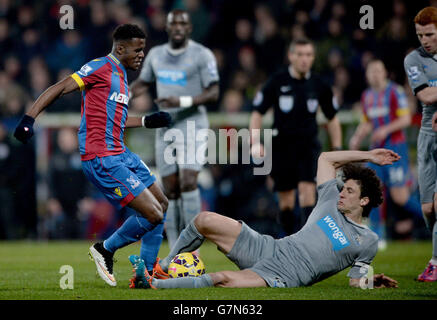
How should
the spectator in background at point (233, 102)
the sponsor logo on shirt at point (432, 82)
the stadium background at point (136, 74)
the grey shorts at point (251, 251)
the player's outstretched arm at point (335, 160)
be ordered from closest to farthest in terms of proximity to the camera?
the grey shorts at point (251, 251)
the player's outstretched arm at point (335, 160)
the sponsor logo on shirt at point (432, 82)
the stadium background at point (136, 74)
the spectator in background at point (233, 102)

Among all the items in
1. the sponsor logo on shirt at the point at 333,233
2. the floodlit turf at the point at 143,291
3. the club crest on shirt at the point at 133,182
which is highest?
the club crest on shirt at the point at 133,182

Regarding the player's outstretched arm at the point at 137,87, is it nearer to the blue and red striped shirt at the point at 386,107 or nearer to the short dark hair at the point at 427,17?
the short dark hair at the point at 427,17

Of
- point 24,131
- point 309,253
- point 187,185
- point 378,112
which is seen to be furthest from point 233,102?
point 24,131

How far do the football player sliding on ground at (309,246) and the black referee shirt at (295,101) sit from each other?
2929 mm

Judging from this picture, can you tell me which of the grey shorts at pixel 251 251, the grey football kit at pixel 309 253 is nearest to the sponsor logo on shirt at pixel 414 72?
the grey football kit at pixel 309 253

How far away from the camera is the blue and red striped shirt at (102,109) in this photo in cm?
587

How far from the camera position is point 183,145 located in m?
8.34

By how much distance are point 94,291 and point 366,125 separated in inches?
244

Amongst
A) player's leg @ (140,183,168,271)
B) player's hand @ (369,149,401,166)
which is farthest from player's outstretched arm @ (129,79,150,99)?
player's hand @ (369,149,401,166)

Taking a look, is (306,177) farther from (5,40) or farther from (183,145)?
(5,40)

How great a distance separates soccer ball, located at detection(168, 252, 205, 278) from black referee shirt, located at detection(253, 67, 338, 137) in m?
3.26

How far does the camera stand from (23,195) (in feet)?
39.1

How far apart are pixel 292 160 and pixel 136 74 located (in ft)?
14.1
